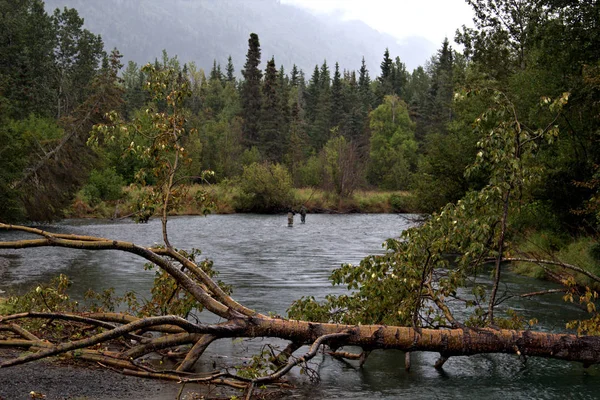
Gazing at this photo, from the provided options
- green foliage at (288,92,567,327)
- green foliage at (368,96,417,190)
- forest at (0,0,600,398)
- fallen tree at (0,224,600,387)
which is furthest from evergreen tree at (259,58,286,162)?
fallen tree at (0,224,600,387)

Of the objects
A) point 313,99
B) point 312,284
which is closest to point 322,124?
point 313,99

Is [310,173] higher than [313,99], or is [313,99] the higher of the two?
[313,99]

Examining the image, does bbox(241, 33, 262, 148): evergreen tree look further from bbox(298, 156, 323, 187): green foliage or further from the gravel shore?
the gravel shore

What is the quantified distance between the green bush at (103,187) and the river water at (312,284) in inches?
373

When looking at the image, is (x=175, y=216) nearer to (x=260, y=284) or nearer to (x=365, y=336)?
(x=260, y=284)

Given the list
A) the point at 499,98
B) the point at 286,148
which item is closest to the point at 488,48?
the point at 499,98

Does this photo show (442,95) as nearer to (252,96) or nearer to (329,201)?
(252,96)

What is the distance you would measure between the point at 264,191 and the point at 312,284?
3981 centimetres

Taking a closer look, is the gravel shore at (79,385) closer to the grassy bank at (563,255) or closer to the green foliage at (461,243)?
the green foliage at (461,243)

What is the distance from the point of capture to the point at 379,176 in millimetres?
85000

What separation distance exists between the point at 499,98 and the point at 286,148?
80309 mm

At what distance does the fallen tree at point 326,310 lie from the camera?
799 cm

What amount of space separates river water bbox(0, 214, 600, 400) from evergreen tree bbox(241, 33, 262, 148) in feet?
148

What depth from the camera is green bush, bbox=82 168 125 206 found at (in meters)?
51.1
